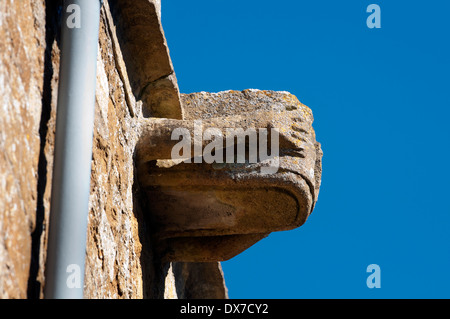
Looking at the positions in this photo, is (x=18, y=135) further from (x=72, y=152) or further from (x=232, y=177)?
(x=232, y=177)

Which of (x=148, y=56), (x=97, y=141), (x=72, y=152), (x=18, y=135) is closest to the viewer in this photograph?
(x=18, y=135)

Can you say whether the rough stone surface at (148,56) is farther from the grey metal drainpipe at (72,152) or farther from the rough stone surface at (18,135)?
the rough stone surface at (18,135)

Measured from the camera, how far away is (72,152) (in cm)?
228

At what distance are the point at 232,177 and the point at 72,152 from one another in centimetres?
113

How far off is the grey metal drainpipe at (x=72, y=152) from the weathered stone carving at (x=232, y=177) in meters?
0.90

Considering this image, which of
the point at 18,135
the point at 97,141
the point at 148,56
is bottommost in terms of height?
the point at 18,135

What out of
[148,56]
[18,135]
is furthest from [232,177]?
[18,135]

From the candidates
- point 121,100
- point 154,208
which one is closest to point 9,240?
point 121,100

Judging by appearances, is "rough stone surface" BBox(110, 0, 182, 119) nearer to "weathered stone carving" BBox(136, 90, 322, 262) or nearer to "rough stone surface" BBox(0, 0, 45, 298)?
"weathered stone carving" BBox(136, 90, 322, 262)

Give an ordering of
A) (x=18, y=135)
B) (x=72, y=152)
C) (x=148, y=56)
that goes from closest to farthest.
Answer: (x=18, y=135) < (x=72, y=152) < (x=148, y=56)

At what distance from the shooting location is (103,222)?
9.18 feet

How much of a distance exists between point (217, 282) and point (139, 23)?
2244 mm

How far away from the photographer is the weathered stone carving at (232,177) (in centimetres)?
329

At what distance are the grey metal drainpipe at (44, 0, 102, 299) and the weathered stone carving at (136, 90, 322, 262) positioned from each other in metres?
0.90
